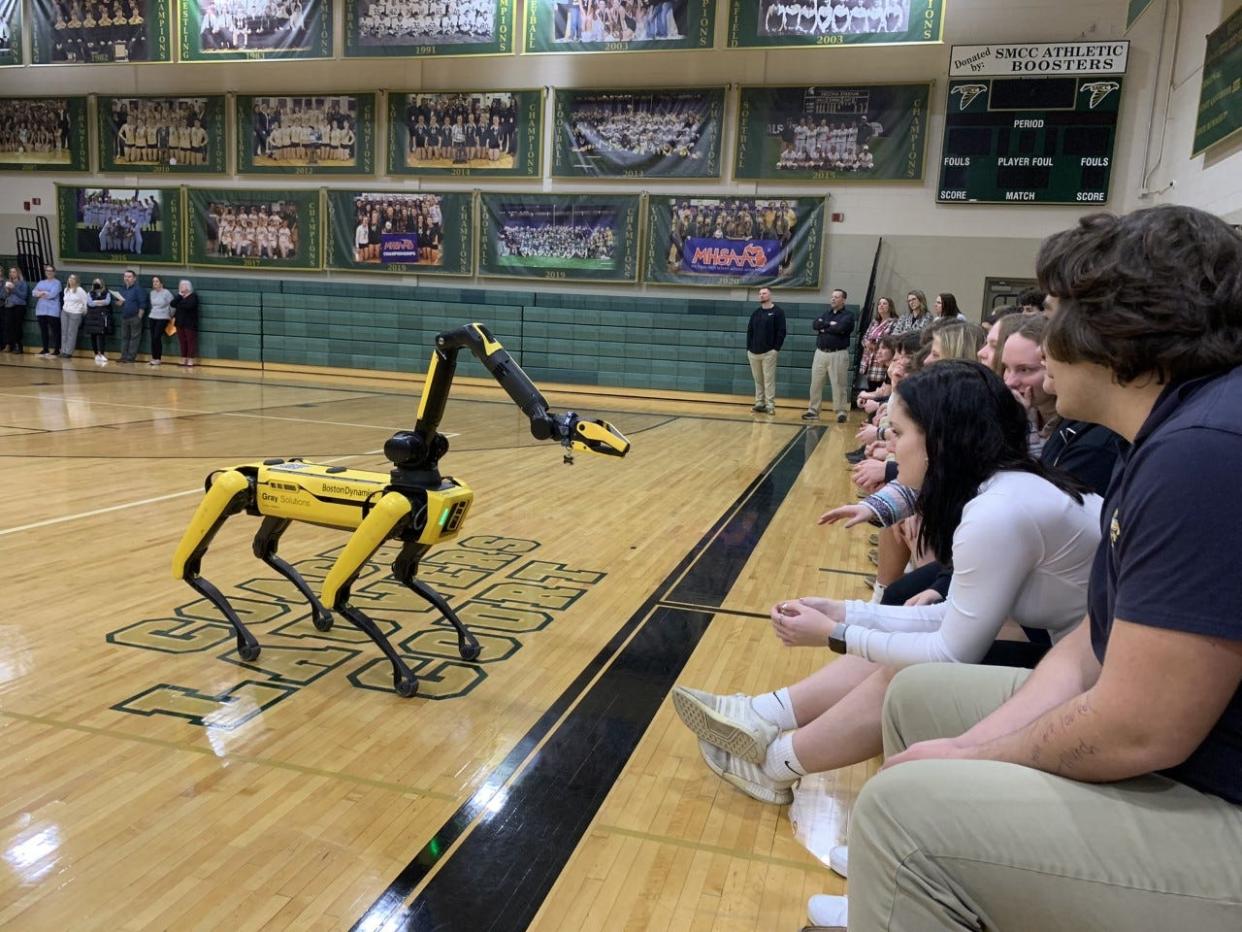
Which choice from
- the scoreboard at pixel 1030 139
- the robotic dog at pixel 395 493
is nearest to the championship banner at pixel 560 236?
the scoreboard at pixel 1030 139

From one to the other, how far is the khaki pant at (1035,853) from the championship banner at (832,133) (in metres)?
12.2

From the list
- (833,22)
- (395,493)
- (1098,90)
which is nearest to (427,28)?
(833,22)

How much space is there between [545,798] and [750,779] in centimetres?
50

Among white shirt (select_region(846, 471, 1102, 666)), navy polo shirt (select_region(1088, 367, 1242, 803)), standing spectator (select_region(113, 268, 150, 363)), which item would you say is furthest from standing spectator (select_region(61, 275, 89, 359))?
navy polo shirt (select_region(1088, 367, 1242, 803))

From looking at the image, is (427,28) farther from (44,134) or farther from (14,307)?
(14,307)

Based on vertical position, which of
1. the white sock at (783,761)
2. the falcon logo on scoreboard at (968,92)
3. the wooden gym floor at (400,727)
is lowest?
the wooden gym floor at (400,727)

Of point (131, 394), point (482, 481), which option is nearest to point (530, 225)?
point (131, 394)

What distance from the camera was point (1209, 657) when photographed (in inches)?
39.1

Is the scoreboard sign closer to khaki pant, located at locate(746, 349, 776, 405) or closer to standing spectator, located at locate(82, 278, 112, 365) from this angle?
khaki pant, located at locate(746, 349, 776, 405)

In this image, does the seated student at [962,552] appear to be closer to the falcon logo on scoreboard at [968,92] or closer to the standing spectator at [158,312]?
the falcon logo on scoreboard at [968,92]

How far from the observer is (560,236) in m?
13.7

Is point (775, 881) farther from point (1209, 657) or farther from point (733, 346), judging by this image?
point (733, 346)

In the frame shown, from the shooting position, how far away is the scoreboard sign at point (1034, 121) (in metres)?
11.2

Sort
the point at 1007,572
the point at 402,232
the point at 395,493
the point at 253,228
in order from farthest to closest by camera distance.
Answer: the point at 253,228 → the point at 402,232 → the point at 395,493 → the point at 1007,572
